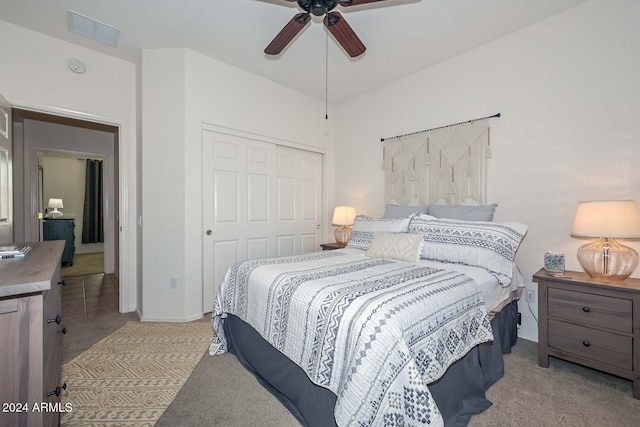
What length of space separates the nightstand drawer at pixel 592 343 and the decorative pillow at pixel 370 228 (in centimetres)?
127

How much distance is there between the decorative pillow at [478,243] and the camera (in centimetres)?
201

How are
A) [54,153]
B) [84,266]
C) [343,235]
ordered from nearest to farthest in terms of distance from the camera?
[343,235], [54,153], [84,266]

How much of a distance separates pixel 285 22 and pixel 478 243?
243 cm

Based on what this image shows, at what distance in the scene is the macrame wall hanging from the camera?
2.77 metres

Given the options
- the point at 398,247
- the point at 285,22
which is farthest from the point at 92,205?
the point at 398,247

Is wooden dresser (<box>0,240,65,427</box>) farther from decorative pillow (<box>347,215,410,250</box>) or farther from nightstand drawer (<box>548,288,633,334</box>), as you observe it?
nightstand drawer (<box>548,288,633,334</box>)

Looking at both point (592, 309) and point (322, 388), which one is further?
point (592, 309)

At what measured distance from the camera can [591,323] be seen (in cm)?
184

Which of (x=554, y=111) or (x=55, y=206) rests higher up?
(x=554, y=111)

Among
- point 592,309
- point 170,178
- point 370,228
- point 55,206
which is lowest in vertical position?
point 592,309

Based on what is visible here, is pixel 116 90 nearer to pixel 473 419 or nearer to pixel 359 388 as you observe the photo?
pixel 359 388

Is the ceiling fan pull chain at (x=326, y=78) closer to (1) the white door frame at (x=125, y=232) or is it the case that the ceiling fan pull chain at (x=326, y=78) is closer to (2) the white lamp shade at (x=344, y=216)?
(2) the white lamp shade at (x=344, y=216)

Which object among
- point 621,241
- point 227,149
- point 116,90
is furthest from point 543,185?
point 116,90

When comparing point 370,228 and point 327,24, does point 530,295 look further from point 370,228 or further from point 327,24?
point 327,24
